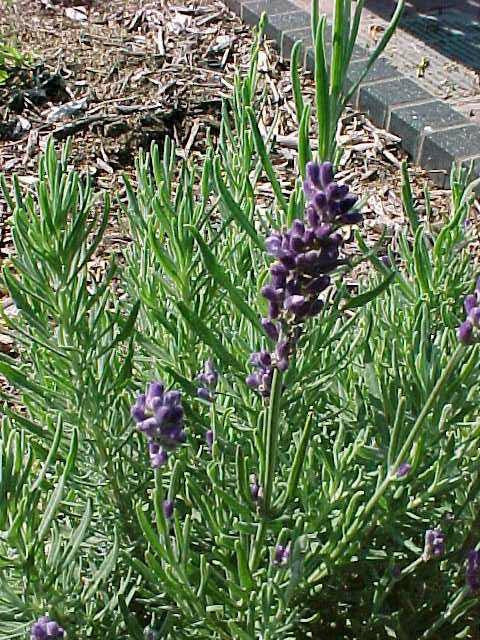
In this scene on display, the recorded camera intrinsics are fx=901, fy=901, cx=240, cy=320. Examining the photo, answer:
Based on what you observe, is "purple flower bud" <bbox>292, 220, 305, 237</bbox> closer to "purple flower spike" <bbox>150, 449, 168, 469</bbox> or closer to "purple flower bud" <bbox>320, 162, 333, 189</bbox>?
"purple flower bud" <bbox>320, 162, 333, 189</bbox>

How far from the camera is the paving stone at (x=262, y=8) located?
516 centimetres

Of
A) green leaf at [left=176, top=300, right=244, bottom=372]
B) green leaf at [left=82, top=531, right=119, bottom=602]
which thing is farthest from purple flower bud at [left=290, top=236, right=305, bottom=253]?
green leaf at [left=82, top=531, right=119, bottom=602]

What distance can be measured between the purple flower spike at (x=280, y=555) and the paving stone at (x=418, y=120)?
302 centimetres

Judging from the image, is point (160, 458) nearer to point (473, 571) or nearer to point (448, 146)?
point (473, 571)

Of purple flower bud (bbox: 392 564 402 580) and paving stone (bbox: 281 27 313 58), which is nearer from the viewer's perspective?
purple flower bud (bbox: 392 564 402 580)

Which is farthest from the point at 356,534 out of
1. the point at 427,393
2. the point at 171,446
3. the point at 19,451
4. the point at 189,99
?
the point at 189,99

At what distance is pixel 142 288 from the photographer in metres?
1.83

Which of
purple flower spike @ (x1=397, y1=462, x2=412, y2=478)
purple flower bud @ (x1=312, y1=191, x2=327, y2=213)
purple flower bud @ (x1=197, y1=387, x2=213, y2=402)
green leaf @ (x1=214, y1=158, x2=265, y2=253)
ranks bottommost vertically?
purple flower bud @ (x1=197, y1=387, x2=213, y2=402)

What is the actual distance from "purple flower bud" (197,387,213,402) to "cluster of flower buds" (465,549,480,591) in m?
0.54

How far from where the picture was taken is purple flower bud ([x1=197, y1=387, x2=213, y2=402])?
1.54 metres

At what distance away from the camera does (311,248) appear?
1.09 m

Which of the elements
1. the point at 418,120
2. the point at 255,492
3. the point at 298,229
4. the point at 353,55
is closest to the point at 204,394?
the point at 255,492

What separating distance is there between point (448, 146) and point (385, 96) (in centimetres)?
54

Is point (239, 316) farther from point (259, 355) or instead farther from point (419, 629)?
point (419, 629)
